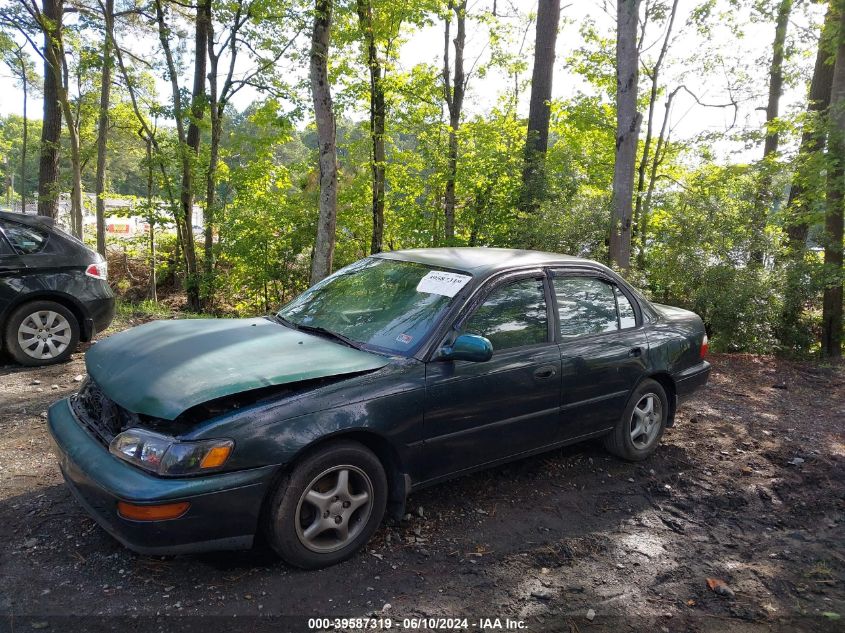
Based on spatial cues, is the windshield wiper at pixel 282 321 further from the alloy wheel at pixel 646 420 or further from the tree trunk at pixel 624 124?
the tree trunk at pixel 624 124

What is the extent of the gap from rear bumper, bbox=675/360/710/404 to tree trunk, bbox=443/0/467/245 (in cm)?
878

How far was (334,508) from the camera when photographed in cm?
310

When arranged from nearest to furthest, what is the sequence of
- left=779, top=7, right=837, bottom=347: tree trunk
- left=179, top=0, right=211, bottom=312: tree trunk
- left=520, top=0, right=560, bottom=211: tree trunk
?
left=779, top=7, right=837, bottom=347: tree trunk, left=520, top=0, right=560, bottom=211: tree trunk, left=179, top=0, right=211, bottom=312: tree trunk

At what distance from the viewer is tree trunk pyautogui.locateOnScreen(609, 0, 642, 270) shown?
30.2 feet

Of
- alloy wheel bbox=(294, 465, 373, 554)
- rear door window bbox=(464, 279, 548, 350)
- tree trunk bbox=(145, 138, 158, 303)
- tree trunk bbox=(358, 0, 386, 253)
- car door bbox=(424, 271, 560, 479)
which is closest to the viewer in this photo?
alloy wheel bbox=(294, 465, 373, 554)

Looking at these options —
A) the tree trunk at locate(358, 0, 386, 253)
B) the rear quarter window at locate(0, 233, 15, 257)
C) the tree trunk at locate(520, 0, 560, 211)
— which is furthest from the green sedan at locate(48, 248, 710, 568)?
the tree trunk at locate(358, 0, 386, 253)

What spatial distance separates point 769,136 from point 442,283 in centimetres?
1311

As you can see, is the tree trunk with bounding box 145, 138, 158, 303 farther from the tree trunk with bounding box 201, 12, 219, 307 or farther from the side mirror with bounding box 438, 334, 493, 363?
the side mirror with bounding box 438, 334, 493, 363

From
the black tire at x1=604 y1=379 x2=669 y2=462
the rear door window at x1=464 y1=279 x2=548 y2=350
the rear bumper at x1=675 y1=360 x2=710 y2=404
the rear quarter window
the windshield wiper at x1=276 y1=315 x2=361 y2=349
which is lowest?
the black tire at x1=604 y1=379 x2=669 y2=462

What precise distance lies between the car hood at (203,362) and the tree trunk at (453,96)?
10.2 m

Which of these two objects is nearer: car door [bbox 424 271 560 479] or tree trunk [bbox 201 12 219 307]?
car door [bbox 424 271 560 479]

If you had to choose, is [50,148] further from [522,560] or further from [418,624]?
[418,624]

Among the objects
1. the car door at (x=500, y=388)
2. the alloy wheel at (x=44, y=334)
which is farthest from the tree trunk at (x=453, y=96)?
the car door at (x=500, y=388)

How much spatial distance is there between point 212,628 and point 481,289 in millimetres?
2327
